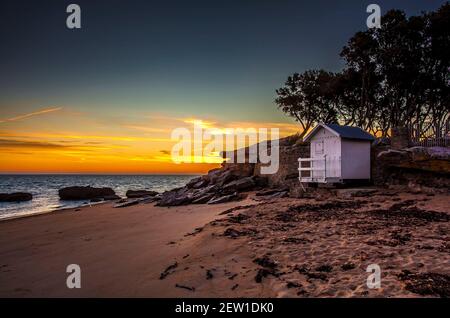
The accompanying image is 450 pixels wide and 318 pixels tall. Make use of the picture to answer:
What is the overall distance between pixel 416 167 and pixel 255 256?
13.6 metres

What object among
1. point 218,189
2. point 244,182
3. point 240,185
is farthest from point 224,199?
point 244,182

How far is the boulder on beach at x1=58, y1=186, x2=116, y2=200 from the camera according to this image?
4225 cm

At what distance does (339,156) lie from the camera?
20281 mm

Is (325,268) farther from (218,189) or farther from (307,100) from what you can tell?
(307,100)

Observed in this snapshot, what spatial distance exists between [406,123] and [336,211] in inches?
982

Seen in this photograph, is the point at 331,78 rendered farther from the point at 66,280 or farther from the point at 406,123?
the point at 66,280

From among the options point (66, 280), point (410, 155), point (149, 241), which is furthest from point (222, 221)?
point (410, 155)

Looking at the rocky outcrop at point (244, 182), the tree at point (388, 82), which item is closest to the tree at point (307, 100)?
the tree at point (388, 82)

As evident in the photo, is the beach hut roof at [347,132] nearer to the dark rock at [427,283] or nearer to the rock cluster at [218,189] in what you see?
the rock cluster at [218,189]

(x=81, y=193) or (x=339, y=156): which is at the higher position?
(x=339, y=156)

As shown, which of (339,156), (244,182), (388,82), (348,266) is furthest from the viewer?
(388,82)

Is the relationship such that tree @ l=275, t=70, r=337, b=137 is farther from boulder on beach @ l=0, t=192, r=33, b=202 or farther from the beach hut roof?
boulder on beach @ l=0, t=192, r=33, b=202

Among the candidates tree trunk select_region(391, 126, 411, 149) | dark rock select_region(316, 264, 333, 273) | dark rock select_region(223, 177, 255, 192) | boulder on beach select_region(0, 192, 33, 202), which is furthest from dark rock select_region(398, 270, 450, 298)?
boulder on beach select_region(0, 192, 33, 202)

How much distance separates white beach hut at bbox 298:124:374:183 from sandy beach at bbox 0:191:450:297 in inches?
249
